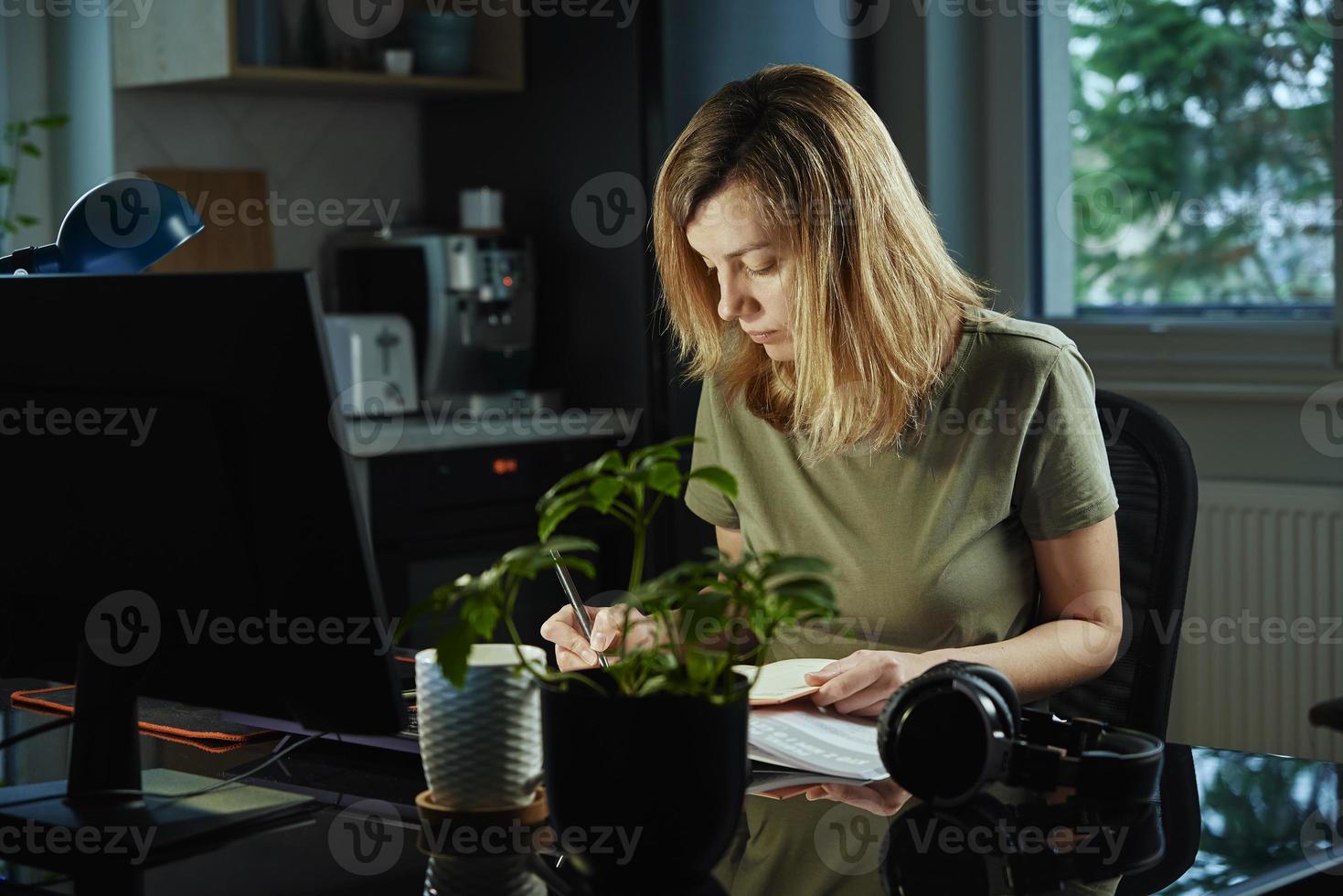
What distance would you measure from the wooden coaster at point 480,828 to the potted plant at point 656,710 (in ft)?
0.24

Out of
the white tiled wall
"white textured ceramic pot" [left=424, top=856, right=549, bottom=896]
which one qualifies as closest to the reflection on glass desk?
"white textured ceramic pot" [left=424, top=856, right=549, bottom=896]

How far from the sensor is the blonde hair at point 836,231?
4.94ft

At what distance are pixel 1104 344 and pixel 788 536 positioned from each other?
184cm

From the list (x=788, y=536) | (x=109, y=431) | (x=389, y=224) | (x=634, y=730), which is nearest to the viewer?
(x=634, y=730)

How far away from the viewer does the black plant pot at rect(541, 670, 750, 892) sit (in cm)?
84

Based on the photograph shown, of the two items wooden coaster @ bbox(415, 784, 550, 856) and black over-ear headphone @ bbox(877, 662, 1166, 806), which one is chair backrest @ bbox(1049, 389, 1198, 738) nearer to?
black over-ear headphone @ bbox(877, 662, 1166, 806)

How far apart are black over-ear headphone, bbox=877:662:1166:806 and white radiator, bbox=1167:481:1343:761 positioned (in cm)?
191

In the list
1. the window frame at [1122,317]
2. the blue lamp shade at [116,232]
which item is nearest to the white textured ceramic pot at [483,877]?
the blue lamp shade at [116,232]

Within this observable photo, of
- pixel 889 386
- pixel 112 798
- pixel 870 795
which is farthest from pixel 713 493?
pixel 112 798

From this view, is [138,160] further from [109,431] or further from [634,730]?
[634,730]

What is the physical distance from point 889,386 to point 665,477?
0.68 metres

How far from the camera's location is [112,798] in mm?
1048

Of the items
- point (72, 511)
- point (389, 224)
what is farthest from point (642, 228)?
point (72, 511)

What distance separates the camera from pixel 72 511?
1.04 m
